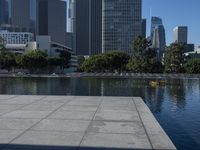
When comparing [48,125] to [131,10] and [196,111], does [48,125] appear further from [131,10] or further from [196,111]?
[131,10]

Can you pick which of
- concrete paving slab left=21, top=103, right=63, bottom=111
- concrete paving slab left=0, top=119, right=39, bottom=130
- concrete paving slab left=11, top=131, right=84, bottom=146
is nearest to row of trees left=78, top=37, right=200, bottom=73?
concrete paving slab left=21, top=103, right=63, bottom=111

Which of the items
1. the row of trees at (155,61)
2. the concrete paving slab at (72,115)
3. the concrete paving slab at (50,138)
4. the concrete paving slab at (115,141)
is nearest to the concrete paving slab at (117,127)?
the concrete paving slab at (115,141)

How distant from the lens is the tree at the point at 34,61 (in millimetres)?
119000

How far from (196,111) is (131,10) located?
167787mm

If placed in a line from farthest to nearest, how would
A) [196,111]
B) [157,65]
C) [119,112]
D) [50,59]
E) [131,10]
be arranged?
[131,10], [50,59], [157,65], [196,111], [119,112]

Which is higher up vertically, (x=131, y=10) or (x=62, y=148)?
(x=131, y=10)

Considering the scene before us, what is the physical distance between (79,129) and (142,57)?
286 feet

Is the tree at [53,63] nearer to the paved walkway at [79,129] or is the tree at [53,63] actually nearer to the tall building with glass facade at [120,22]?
the tall building with glass facade at [120,22]

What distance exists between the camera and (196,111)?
2258cm

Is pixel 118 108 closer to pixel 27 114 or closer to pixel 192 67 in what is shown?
pixel 27 114

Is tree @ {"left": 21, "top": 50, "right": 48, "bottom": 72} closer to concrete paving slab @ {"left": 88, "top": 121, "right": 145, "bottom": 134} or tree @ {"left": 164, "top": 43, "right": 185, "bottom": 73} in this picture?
tree @ {"left": 164, "top": 43, "right": 185, "bottom": 73}

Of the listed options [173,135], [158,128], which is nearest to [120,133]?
[158,128]

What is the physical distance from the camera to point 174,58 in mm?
97750

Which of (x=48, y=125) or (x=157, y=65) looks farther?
(x=157, y=65)
